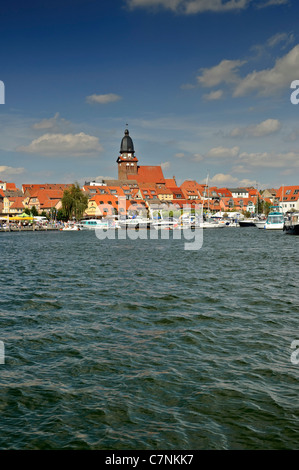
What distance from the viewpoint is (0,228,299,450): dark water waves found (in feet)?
25.6

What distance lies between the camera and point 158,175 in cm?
19725

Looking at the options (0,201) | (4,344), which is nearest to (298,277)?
(4,344)

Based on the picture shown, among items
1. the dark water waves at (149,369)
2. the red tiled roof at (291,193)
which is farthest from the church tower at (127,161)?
the dark water waves at (149,369)

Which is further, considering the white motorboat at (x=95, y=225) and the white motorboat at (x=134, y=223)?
the white motorboat at (x=134, y=223)

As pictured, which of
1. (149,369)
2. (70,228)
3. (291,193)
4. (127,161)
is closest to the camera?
(149,369)

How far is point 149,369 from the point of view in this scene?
35.3 feet

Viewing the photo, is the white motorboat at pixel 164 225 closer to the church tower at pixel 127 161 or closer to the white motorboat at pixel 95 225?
the white motorboat at pixel 95 225

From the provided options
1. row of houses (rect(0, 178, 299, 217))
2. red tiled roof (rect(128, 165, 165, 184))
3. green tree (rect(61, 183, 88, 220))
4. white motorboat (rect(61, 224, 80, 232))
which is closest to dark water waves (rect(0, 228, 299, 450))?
white motorboat (rect(61, 224, 80, 232))

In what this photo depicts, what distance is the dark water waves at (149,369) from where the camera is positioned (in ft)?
25.6

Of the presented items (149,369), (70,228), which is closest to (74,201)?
(70,228)

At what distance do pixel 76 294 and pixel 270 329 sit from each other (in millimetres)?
10188
